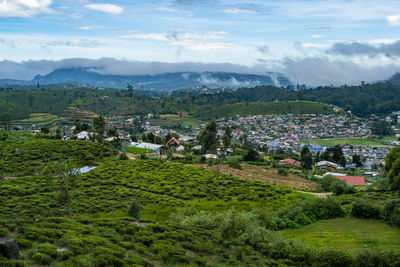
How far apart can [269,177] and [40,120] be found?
11691 centimetres

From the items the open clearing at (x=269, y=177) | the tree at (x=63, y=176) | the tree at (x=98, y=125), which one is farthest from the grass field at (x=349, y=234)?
the tree at (x=98, y=125)

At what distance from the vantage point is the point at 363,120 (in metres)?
185

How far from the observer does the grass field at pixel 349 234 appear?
21.6 metres

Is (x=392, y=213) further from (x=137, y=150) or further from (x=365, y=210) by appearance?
(x=137, y=150)

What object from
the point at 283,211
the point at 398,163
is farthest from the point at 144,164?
the point at 398,163

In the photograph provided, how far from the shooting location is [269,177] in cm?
5312

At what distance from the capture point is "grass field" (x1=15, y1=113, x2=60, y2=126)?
130 m

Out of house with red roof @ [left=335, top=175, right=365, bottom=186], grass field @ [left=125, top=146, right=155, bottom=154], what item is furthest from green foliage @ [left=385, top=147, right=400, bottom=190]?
grass field @ [left=125, top=146, right=155, bottom=154]

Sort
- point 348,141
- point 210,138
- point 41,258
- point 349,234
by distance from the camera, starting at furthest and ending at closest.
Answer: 1. point 348,141
2. point 210,138
3. point 349,234
4. point 41,258

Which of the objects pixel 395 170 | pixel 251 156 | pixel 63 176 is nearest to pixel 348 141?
pixel 251 156

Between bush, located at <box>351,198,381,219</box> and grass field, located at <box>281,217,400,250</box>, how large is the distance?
0.65 metres

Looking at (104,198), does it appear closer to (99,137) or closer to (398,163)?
(398,163)

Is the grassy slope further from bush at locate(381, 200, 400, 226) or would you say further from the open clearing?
bush at locate(381, 200, 400, 226)

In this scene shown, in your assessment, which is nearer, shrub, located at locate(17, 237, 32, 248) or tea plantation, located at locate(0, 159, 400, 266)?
shrub, located at locate(17, 237, 32, 248)
